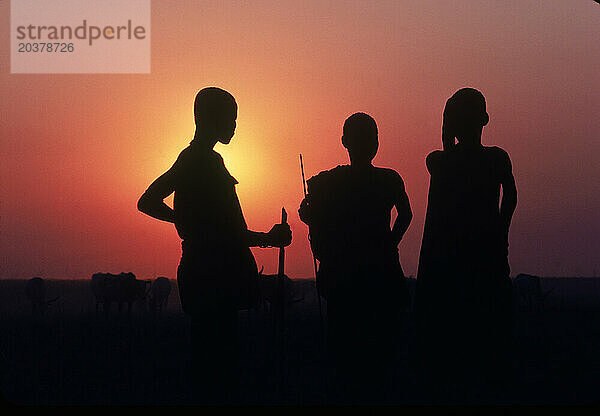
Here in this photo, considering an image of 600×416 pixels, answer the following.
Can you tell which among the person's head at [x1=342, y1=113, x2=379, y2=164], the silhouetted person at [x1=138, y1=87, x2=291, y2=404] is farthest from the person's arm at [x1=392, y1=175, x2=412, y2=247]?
the silhouetted person at [x1=138, y1=87, x2=291, y2=404]

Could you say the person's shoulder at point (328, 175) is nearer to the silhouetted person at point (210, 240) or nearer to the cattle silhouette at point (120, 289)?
the silhouetted person at point (210, 240)

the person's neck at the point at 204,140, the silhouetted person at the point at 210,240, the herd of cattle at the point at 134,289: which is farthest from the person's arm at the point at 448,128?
the herd of cattle at the point at 134,289

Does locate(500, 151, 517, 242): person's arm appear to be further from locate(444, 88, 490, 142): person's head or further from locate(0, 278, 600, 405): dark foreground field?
locate(0, 278, 600, 405): dark foreground field

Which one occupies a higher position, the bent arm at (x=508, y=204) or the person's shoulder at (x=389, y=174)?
the person's shoulder at (x=389, y=174)

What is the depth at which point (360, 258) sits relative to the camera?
5316 millimetres

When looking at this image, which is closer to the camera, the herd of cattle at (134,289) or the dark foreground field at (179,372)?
the dark foreground field at (179,372)

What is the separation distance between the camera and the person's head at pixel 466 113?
514 cm

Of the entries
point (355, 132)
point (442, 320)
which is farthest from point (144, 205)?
point (442, 320)

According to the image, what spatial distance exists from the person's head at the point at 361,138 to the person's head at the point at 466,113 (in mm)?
527

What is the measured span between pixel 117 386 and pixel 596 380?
579 cm

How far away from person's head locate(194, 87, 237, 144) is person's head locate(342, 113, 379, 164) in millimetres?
973

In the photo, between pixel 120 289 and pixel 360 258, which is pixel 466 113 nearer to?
pixel 360 258

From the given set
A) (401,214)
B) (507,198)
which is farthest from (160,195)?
(507,198)

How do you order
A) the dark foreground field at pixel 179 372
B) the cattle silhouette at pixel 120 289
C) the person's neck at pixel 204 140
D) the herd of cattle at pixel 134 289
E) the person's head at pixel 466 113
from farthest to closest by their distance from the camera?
the cattle silhouette at pixel 120 289 → the herd of cattle at pixel 134 289 → the dark foreground field at pixel 179 372 → the person's head at pixel 466 113 → the person's neck at pixel 204 140
